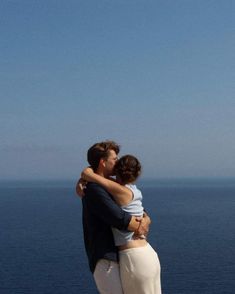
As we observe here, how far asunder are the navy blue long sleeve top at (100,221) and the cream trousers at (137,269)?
12cm

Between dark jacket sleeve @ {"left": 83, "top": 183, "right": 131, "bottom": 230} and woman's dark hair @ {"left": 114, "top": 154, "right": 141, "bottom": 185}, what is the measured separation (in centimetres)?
27

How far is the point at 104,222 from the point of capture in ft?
15.6

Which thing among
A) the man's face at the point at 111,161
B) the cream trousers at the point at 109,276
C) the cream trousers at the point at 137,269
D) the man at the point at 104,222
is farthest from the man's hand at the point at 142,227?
the man's face at the point at 111,161

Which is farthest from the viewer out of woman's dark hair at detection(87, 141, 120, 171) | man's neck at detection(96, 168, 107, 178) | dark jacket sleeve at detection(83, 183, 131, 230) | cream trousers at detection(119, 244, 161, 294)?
man's neck at detection(96, 168, 107, 178)

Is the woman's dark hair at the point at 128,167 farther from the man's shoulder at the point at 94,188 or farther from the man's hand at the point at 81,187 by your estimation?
the man's hand at the point at 81,187

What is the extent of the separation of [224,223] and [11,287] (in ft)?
230

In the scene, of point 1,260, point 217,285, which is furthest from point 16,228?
point 217,285

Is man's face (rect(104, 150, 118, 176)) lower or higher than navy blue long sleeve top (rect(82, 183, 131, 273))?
higher

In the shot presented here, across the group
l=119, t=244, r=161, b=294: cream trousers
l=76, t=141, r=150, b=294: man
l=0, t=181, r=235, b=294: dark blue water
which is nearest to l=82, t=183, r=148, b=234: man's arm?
l=76, t=141, r=150, b=294: man

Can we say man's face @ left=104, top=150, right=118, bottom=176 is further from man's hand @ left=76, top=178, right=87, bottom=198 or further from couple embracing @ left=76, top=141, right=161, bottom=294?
man's hand @ left=76, top=178, right=87, bottom=198

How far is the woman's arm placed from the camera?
15.6 ft

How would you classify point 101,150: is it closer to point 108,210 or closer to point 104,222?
point 108,210

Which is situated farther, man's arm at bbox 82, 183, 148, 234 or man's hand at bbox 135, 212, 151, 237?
man's hand at bbox 135, 212, 151, 237

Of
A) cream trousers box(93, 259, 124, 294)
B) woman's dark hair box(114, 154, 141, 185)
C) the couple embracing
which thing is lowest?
cream trousers box(93, 259, 124, 294)
